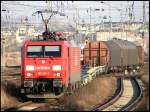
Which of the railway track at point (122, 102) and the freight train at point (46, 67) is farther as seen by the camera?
the freight train at point (46, 67)

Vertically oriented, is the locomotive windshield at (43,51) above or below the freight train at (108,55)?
above

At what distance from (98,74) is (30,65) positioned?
59.7ft

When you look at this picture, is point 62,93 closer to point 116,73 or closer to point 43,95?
point 43,95

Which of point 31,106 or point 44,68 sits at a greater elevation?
point 44,68

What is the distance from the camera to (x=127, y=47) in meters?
47.1

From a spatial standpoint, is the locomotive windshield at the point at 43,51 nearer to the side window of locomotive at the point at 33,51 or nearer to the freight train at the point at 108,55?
the side window of locomotive at the point at 33,51

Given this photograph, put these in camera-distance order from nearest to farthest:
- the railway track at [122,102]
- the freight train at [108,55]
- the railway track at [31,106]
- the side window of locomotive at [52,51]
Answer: the railway track at [31,106], the railway track at [122,102], the side window of locomotive at [52,51], the freight train at [108,55]

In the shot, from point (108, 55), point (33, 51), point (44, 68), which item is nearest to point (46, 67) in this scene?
point (44, 68)

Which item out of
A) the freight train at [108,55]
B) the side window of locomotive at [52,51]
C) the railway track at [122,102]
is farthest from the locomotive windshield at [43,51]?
the freight train at [108,55]

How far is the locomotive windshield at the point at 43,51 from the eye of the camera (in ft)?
68.4

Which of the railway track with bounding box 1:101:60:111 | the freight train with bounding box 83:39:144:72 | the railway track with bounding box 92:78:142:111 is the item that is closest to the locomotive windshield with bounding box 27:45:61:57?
the railway track with bounding box 1:101:60:111

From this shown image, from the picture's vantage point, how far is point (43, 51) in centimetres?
2089

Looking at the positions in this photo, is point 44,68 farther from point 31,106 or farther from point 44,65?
point 31,106

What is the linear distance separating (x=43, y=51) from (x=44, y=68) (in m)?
0.82
